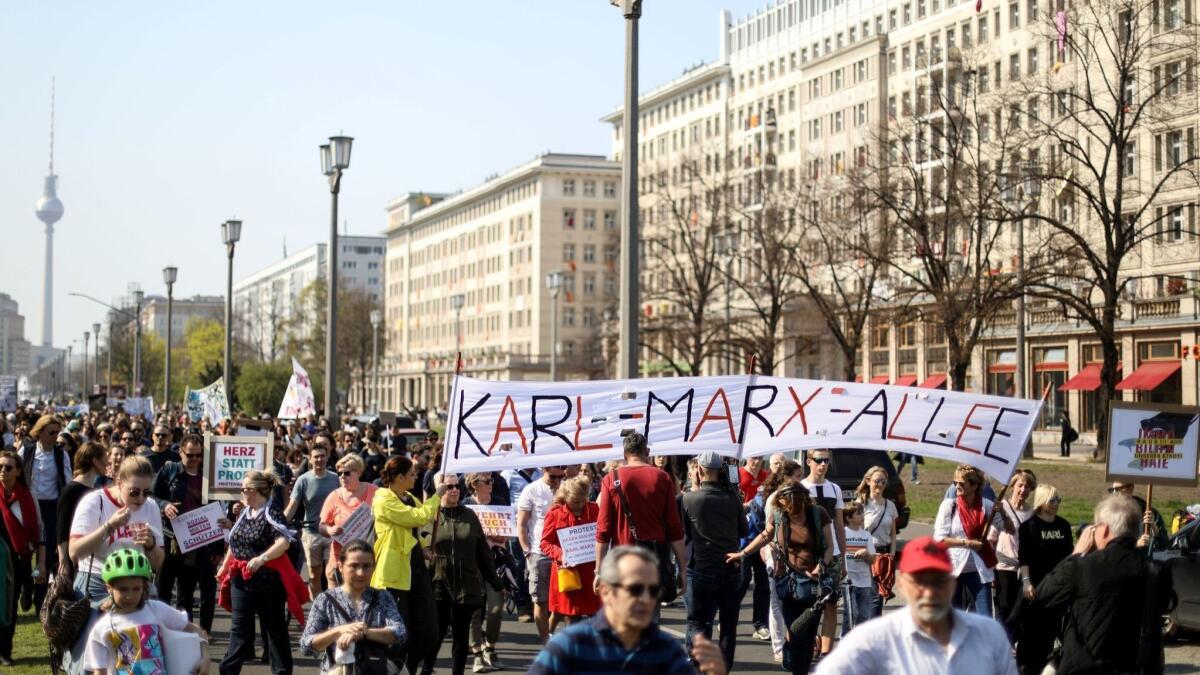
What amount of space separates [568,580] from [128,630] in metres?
5.32

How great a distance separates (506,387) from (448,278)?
14955 centimetres

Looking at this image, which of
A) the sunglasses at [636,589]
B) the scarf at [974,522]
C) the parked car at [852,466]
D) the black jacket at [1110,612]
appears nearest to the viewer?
the sunglasses at [636,589]

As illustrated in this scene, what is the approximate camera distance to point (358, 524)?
1270cm

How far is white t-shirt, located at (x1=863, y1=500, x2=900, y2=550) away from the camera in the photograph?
14156mm

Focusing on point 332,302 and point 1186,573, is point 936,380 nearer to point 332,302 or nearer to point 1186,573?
point 332,302

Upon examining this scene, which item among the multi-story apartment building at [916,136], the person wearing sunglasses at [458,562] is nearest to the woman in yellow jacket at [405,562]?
the person wearing sunglasses at [458,562]

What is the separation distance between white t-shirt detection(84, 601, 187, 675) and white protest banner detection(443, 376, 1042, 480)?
4.93 metres

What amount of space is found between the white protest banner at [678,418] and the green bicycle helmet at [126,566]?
4.89 metres

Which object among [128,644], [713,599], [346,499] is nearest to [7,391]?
[346,499]

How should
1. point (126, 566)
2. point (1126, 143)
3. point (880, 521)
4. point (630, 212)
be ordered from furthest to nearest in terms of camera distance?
point (1126, 143) < point (630, 212) < point (880, 521) < point (126, 566)

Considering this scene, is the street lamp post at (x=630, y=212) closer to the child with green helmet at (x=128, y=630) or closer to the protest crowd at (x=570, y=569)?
the protest crowd at (x=570, y=569)

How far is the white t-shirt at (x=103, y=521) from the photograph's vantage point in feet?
33.9

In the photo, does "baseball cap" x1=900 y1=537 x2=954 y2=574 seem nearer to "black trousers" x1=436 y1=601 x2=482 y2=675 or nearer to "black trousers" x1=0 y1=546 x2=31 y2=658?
"black trousers" x1=436 y1=601 x2=482 y2=675

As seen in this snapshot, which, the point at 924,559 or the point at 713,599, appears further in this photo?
the point at 713,599
